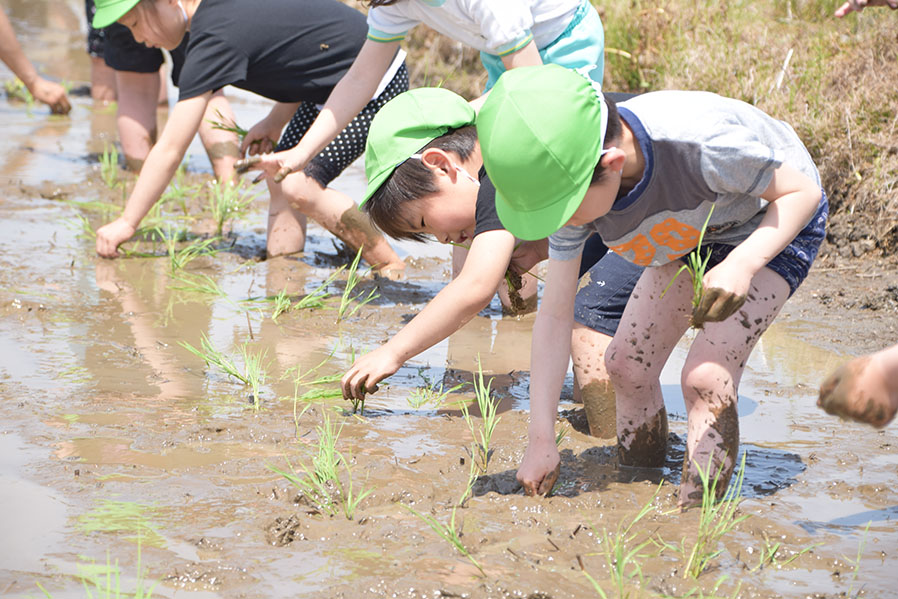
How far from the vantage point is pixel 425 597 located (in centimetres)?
189

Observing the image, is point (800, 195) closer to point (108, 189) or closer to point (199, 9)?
point (199, 9)

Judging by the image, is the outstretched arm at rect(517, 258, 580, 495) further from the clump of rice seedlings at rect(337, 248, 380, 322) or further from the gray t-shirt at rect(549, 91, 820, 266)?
the clump of rice seedlings at rect(337, 248, 380, 322)

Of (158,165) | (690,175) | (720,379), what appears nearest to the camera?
(690,175)

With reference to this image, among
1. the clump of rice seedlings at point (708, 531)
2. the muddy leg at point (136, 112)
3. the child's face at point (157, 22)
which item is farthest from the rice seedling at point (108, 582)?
the muddy leg at point (136, 112)

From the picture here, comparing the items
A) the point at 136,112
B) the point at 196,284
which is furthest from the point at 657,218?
the point at 136,112

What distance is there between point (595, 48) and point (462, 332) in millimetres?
1128

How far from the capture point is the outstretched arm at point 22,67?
503 centimetres

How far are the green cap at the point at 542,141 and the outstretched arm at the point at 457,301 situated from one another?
0.67m

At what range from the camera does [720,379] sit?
2.25m

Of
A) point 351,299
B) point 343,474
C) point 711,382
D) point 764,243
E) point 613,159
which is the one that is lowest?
point 351,299

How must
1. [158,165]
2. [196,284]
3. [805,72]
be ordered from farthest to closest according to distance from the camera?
[805,72]
[158,165]
[196,284]

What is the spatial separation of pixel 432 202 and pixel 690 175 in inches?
31.3

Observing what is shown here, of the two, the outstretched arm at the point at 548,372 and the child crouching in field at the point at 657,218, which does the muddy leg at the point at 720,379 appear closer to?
the child crouching in field at the point at 657,218

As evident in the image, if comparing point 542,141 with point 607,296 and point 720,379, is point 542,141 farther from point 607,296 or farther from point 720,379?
point 607,296
